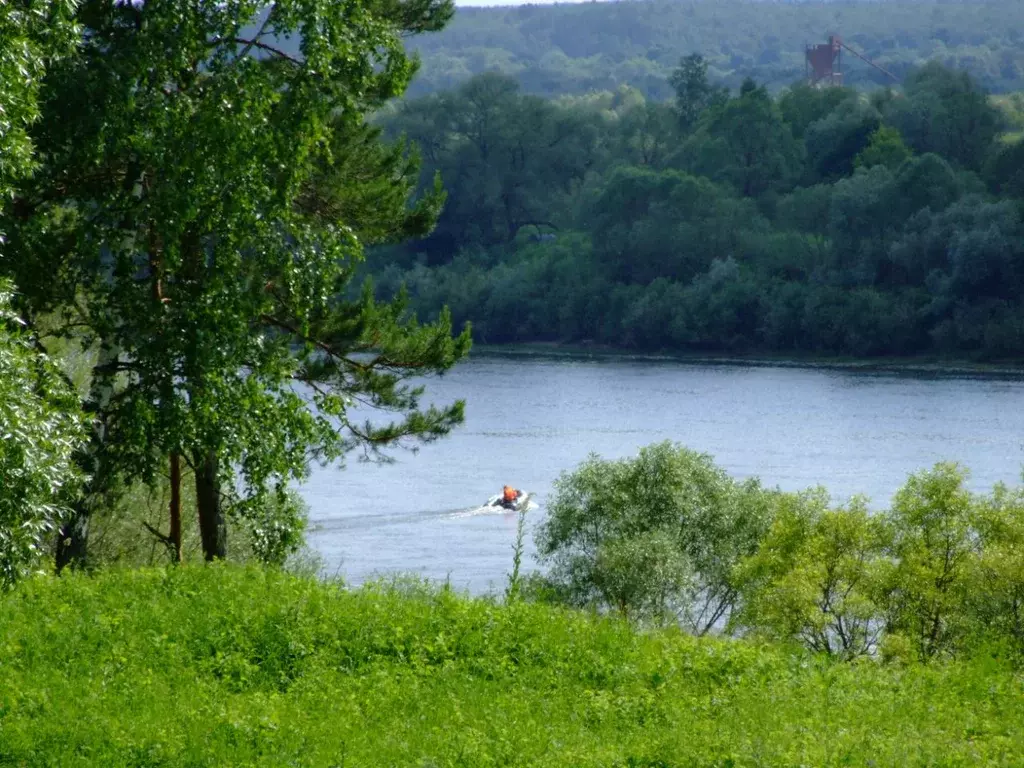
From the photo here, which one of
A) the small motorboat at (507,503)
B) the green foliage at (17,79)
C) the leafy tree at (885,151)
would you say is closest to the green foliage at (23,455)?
the green foliage at (17,79)

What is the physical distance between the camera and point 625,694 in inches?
338

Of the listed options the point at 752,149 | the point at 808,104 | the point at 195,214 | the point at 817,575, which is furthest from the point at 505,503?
the point at 808,104

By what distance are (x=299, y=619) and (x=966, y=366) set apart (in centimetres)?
7341

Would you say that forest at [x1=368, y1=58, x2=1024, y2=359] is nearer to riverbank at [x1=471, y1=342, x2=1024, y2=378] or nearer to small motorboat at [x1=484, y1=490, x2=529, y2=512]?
riverbank at [x1=471, y1=342, x2=1024, y2=378]

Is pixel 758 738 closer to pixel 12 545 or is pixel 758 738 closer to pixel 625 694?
pixel 625 694

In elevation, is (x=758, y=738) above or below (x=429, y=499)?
above

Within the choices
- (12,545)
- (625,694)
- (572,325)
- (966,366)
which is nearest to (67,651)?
(12,545)

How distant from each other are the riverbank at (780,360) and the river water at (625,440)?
5.45ft

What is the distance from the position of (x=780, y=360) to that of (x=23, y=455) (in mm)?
80973

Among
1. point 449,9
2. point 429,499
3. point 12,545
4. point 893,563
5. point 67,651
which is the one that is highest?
point 449,9

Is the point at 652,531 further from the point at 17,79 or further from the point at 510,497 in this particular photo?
the point at 17,79

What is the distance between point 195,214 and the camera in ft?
40.7

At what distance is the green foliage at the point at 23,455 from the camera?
763 centimetres

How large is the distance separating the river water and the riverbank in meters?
1.66
